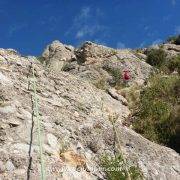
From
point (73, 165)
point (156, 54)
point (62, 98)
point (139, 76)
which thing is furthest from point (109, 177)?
point (156, 54)

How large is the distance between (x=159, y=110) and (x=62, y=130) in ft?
17.3

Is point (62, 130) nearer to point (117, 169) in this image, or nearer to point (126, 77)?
point (117, 169)

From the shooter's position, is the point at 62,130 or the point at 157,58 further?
the point at 157,58

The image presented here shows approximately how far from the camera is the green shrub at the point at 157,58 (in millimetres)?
23031

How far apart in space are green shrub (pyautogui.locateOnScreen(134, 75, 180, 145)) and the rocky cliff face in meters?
0.74

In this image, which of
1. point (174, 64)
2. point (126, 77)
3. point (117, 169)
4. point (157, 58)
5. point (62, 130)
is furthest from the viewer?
point (157, 58)

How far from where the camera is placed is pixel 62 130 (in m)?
11.0

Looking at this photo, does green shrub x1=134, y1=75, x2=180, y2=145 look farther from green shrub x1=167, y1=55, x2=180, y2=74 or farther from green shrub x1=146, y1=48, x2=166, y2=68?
green shrub x1=146, y1=48, x2=166, y2=68

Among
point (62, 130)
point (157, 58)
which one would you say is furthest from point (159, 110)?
point (157, 58)

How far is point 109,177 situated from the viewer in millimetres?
10086

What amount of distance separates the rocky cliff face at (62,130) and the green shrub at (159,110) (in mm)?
739

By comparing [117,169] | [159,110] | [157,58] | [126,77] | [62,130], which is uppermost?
[157,58]

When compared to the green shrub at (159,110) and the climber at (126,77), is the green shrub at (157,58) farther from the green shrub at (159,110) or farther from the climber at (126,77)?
the green shrub at (159,110)

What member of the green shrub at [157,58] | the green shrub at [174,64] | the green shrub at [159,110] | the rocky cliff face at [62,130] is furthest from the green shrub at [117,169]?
the green shrub at [157,58]
